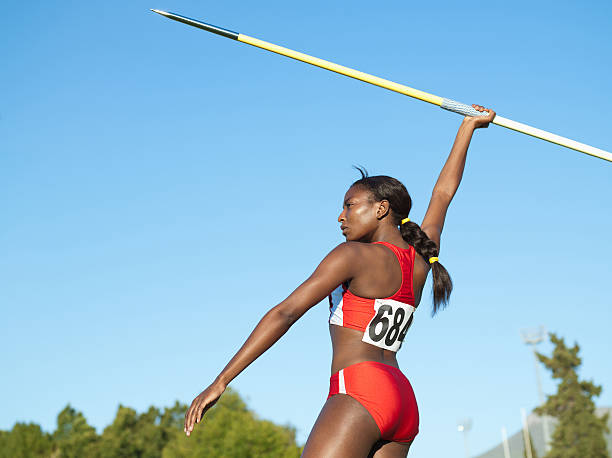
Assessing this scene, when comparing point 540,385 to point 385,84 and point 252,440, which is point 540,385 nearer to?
point 252,440

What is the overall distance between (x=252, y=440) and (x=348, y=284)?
6284 cm

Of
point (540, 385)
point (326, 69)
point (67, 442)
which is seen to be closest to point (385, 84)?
point (326, 69)

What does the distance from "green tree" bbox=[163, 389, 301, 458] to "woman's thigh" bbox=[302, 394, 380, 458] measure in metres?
61.3

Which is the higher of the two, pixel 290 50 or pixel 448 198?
pixel 290 50

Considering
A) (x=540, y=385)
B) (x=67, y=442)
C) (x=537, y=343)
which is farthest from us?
(x=67, y=442)

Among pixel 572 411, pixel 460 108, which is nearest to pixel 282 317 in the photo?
pixel 460 108

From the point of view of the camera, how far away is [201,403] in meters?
3.96

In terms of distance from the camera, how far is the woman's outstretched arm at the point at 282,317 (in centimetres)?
399

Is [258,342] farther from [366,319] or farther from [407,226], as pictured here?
[407,226]

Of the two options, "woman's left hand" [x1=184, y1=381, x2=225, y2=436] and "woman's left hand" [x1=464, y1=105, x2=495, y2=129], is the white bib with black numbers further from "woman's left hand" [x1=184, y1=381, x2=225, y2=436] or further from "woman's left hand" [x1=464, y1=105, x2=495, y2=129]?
"woman's left hand" [x1=464, y1=105, x2=495, y2=129]

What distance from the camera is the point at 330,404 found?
14.5ft

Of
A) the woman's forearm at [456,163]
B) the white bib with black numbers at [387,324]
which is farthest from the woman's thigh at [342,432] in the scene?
the woman's forearm at [456,163]

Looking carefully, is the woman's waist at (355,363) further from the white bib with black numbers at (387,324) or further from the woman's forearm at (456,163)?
the woman's forearm at (456,163)

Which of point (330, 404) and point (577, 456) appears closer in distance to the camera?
point (330, 404)
